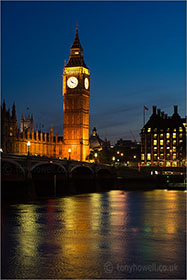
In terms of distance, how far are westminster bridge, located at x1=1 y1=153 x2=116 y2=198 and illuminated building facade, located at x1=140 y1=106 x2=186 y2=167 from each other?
216ft

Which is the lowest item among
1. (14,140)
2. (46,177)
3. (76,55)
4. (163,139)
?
(46,177)

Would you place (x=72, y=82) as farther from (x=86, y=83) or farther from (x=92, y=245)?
(x=92, y=245)

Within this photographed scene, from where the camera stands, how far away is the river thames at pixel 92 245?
66.6 feet

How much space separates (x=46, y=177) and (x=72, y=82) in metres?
69.0

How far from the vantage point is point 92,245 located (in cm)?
2609

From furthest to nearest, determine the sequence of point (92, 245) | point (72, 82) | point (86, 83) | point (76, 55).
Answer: point (76, 55) → point (86, 83) → point (72, 82) → point (92, 245)

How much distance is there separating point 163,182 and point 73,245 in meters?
85.5

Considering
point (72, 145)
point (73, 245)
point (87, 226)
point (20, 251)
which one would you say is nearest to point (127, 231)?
point (87, 226)

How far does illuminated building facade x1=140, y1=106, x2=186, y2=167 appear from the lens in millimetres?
170125

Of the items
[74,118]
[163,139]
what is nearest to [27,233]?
[74,118]

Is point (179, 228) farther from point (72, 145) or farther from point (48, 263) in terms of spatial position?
point (72, 145)

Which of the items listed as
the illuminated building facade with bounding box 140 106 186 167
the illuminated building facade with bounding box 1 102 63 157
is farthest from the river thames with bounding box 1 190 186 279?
the illuminated building facade with bounding box 140 106 186 167

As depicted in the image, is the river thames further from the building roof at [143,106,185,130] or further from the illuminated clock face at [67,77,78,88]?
the building roof at [143,106,185,130]

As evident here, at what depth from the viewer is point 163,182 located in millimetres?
109500
